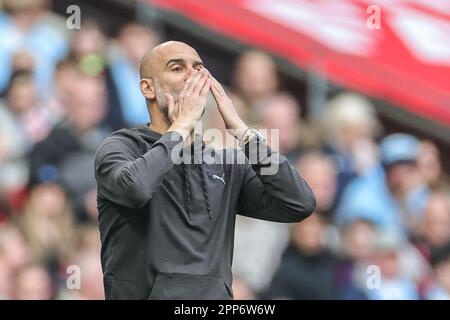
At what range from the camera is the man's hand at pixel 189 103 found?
4223 millimetres

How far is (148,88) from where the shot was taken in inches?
174

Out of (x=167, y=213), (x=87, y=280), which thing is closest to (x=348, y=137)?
(x=87, y=280)

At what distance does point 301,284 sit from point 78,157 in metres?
1.65

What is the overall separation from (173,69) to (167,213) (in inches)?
21.8

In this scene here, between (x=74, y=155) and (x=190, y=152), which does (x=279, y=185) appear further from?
(x=74, y=155)

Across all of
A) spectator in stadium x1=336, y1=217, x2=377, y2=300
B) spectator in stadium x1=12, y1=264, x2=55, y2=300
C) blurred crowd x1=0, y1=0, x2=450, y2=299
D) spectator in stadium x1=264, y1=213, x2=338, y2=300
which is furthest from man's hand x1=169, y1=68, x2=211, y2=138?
spectator in stadium x1=336, y1=217, x2=377, y2=300

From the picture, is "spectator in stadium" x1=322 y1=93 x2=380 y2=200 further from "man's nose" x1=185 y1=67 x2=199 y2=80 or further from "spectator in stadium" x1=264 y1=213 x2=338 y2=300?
"man's nose" x1=185 y1=67 x2=199 y2=80

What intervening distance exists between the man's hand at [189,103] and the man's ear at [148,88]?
0.29ft

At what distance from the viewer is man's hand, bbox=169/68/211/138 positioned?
13.9 feet

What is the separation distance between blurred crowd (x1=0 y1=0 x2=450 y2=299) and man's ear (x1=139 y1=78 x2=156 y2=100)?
3.08 meters

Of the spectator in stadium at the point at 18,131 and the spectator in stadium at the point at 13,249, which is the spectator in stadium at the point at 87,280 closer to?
the spectator in stadium at the point at 13,249

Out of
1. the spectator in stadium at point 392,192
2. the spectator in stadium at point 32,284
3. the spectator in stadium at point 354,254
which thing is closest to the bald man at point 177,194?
the spectator in stadium at point 32,284
